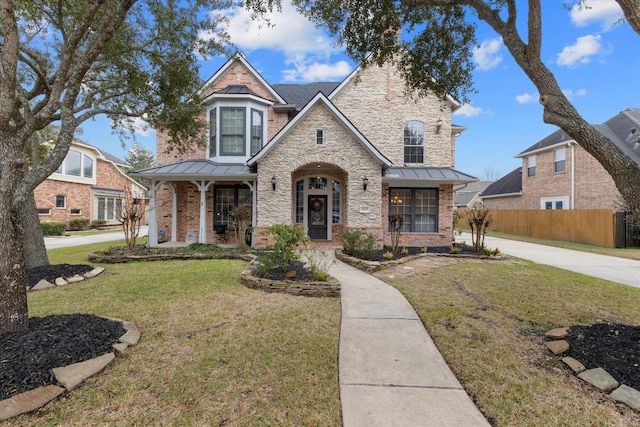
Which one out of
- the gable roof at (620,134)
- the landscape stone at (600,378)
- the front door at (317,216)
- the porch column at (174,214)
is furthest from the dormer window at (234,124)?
the gable roof at (620,134)

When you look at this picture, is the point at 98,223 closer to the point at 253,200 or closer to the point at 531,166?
the point at 253,200

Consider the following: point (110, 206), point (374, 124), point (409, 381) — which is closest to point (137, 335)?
point (409, 381)

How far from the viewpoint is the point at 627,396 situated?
2.91 m

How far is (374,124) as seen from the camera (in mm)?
14180

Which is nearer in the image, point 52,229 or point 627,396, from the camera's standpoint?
point 627,396

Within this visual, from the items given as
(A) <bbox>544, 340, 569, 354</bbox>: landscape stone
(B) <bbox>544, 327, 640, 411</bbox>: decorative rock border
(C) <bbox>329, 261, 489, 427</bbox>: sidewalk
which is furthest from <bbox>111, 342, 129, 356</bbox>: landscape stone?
(A) <bbox>544, 340, 569, 354</bbox>: landscape stone

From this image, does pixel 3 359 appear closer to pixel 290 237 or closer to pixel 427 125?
pixel 290 237

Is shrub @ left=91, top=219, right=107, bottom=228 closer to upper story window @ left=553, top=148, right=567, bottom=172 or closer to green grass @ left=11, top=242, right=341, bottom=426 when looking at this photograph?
green grass @ left=11, top=242, right=341, bottom=426

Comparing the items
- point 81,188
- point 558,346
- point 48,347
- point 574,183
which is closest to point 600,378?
point 558,346

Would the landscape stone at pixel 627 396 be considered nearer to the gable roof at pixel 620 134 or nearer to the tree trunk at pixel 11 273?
the tree trunk at pixel 11 273

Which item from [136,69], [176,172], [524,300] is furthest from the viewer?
[176,172]

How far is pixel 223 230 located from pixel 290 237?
705 centimetres

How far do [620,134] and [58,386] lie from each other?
96.6 feet

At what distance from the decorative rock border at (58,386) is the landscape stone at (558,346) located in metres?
5.59
